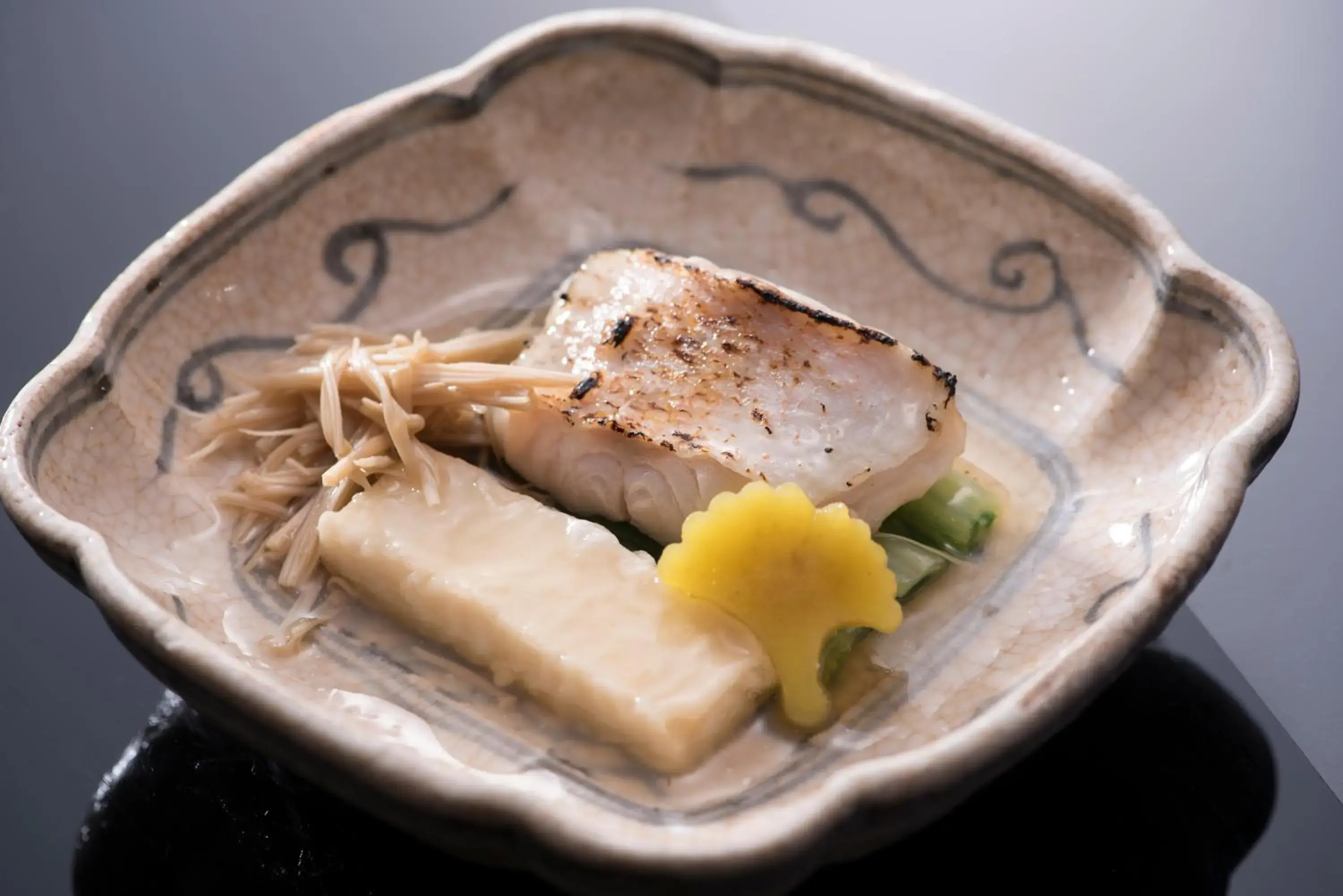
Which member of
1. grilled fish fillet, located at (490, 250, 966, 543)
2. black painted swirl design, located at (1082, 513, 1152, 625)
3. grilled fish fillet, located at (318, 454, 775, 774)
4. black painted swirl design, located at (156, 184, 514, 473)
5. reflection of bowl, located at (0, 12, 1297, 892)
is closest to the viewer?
reflection of bowl, located at (0, 12, 1297, 892)

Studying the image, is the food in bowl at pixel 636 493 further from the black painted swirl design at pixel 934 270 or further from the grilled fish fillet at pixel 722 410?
the black painted swirl design at pixel 934 270

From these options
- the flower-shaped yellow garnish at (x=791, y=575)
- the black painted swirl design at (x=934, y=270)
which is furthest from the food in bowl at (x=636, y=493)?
the black painted swirl design at (x=934, y=270)

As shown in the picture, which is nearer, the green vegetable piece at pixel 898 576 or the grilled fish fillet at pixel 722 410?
the green vegetable piece at pixel 898 576

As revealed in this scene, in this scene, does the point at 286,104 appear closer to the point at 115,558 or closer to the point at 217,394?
the point at 217,394

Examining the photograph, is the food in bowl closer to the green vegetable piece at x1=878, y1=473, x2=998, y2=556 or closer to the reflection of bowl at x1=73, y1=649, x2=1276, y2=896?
the green vegetable piece at x1=878, y1=473, x2=998, y2=556

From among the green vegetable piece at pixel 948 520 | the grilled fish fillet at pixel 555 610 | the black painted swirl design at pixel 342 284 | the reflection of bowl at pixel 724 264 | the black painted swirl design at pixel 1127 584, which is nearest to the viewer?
the reflection of bowl at pixel 724 264

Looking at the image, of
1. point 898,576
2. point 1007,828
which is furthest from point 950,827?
point 898,576

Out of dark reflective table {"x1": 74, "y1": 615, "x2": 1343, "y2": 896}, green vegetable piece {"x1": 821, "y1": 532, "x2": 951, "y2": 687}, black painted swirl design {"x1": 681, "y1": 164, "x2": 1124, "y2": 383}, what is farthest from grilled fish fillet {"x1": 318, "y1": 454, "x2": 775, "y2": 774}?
black painted swirl design {"x1": 681, "y1": 164, "x2": 1124, "y2": 383}

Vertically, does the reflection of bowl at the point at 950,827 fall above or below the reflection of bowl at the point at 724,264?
below
